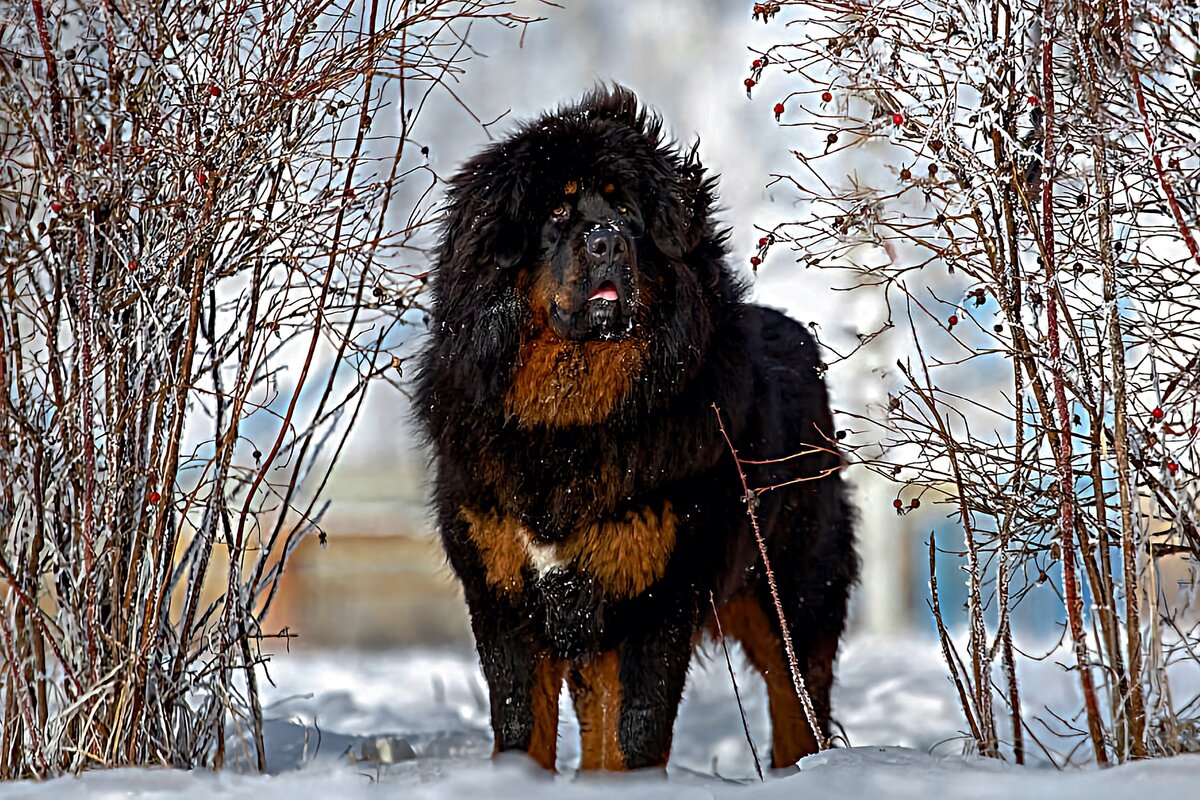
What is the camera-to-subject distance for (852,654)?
296 inches

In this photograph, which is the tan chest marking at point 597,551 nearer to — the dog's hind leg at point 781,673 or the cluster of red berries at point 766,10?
the dog's hind leg at point 781,673

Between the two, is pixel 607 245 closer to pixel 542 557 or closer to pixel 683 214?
pixel 683 214

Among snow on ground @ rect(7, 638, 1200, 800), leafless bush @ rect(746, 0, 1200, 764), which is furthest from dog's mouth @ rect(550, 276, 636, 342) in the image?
snow on ground @ rect(7, 638, 1200, 800)

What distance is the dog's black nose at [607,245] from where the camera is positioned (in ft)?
10.9

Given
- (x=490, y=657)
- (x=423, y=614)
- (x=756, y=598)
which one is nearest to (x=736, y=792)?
(x=490, y=657)

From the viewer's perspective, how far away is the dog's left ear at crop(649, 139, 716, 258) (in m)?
3.55

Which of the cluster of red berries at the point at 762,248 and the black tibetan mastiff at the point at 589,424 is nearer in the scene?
the cluster of red berries at the point at 762,248

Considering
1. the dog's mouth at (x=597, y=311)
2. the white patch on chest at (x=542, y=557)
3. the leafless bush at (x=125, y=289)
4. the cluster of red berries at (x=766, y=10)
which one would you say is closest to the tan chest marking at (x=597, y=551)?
the white patch on chest at (x=542, y=557)

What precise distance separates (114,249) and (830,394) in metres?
2.91

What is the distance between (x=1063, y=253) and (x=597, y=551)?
154cm

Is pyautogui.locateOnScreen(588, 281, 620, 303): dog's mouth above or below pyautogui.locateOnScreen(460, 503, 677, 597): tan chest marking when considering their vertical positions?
above

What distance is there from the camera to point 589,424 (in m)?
3.54

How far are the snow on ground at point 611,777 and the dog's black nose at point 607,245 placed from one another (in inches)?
57.3

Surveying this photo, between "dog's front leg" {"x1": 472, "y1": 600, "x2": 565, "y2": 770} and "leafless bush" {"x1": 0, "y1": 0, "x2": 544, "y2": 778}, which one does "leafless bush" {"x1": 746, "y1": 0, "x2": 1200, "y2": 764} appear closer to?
"leafless bush" {"x1": 0, "y1": 0, "x2": 544, "y2": 778}
